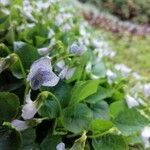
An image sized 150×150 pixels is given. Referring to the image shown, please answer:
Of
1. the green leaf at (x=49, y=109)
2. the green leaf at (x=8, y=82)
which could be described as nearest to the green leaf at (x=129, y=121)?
the green leaf at (x=49, y=109)

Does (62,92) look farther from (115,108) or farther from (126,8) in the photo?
(126,8)

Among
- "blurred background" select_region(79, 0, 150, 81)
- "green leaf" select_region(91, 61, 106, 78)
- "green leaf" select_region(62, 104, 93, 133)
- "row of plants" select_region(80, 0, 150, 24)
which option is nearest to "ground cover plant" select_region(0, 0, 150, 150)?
"green leaf" select_region(62, 104, 93, 133)

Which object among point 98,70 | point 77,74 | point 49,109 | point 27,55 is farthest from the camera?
point 98,70

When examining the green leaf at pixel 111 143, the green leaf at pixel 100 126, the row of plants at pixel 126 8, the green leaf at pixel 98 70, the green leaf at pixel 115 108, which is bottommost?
the row of plants at pixel 126 8

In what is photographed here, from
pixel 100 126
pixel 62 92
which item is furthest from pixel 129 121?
pixel 62 92

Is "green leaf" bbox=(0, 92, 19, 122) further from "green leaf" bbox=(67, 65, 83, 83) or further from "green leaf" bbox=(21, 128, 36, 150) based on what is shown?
"green leaf" bbox=(67, 65, 83, 83)

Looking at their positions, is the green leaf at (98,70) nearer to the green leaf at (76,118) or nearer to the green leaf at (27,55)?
the green leaf at (27,55)
